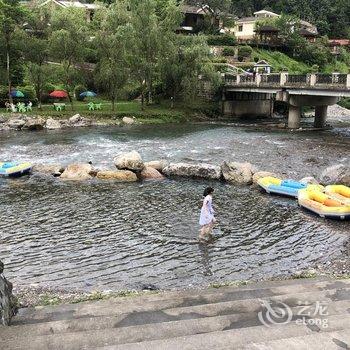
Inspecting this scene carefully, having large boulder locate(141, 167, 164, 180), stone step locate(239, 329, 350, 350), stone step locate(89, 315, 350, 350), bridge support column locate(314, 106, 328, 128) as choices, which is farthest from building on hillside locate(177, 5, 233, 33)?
stone step locate(239, 329, 350, 350)

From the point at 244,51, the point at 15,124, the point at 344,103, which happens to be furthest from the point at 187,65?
the point at 244,51

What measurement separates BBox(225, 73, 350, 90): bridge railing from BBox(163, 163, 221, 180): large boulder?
21.8 meters

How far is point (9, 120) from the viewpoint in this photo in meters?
46.7

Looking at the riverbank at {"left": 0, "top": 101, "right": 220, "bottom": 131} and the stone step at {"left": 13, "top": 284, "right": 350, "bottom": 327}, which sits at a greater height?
the stone step at {"left": 13, "top": 284, "right": 350, "bottom": 327}

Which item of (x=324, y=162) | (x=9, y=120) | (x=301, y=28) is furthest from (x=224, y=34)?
(x=324, y=162)

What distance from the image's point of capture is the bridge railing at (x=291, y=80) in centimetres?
4322

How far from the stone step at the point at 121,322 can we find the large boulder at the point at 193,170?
58.7 ft

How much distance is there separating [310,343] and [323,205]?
12917 mm

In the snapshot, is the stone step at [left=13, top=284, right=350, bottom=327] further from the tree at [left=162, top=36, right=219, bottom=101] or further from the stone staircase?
the tree at [left=162, top=36, right=219, bottom=101]

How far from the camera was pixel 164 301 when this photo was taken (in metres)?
9.13

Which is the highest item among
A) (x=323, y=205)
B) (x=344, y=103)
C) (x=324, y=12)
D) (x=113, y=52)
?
(x=324, y=12)

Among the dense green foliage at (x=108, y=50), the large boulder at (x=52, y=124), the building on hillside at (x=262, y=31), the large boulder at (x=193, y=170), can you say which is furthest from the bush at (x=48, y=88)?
the building on hillside at (x=262, y=31)

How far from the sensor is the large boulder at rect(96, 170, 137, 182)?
25766 millimetres

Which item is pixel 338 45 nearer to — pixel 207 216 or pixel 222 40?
pixel 222 40
